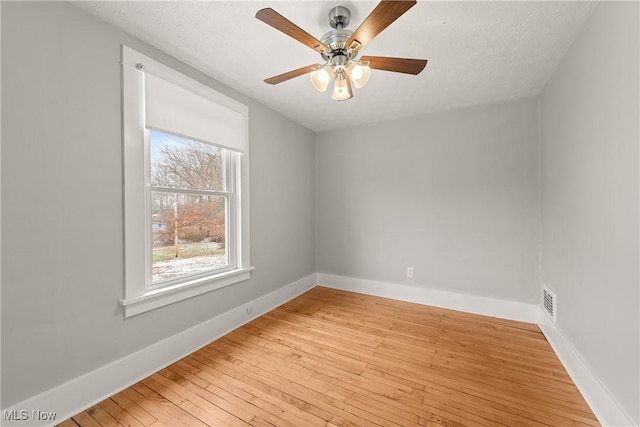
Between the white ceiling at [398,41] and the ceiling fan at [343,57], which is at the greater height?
the white ceiling at [398,41]

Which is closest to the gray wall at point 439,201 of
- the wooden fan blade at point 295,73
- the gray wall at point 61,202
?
the wooden fan blade at point 295,73

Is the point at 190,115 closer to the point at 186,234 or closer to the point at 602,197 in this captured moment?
the point at 186,234

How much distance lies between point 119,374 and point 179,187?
4.75 feet

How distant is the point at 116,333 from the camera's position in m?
1.78

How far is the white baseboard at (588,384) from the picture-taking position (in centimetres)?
136

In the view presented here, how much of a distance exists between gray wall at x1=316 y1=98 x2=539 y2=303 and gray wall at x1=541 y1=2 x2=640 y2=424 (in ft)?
2.15

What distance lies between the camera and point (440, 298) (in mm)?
3312

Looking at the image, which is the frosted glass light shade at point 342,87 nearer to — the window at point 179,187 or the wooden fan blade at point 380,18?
the wooden fan blade at point 380,18

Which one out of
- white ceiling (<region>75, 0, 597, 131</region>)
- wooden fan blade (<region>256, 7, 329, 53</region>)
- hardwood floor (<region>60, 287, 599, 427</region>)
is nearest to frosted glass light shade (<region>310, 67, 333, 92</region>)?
wooden fan blade (<region>256, 7, 329, 53</region>)

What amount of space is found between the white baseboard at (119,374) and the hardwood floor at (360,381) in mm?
62

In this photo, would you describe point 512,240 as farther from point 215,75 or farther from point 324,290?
point 215,75

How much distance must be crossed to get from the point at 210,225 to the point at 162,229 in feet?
1.65

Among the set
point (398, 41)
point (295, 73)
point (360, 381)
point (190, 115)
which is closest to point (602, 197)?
point (398, 41)

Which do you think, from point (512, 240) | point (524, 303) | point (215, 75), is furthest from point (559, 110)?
point (215, 75)
